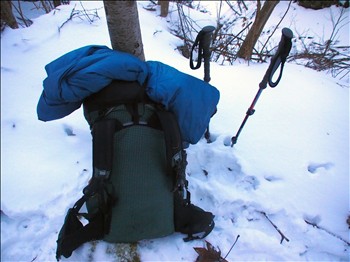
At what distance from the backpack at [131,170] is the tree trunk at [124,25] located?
0.41m

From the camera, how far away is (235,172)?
1553mm

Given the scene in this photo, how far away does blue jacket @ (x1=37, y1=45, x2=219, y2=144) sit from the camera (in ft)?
3.48

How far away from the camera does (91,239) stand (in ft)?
3.92

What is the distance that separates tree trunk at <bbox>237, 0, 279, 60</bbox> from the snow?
450mm

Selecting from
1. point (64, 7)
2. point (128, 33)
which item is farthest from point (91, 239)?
point (64, 7)

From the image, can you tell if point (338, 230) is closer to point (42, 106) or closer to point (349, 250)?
point (349, 250)

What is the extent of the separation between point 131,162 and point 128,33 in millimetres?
785

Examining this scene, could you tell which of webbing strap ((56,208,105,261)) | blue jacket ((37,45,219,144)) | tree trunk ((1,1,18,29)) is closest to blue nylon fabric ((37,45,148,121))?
blue jacket ((37,45,219,144))

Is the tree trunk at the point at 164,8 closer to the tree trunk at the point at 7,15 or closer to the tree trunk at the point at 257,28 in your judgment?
the tree trunk at the point at 257,28

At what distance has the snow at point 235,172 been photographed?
4.22 feet

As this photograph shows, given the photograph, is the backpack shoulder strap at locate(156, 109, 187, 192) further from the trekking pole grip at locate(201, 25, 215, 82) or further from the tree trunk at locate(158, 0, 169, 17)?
the tree trunk at locate(158, 0, 169, 17)

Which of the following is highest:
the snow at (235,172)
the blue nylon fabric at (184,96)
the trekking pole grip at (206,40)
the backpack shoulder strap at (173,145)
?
the trekking pole grip at (206,40)

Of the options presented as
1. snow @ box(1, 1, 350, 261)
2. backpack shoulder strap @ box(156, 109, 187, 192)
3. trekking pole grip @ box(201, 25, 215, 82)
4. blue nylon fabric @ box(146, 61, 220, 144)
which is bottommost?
snow @ box(1, 1, 350, 261)

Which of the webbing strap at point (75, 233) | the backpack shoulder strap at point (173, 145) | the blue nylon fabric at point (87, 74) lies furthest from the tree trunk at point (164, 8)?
the webbing strap at point (75, 233)
